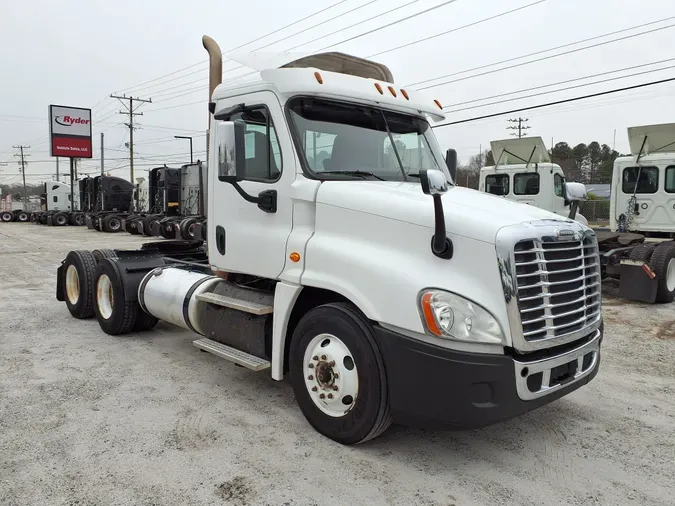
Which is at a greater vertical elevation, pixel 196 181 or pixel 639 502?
pixel 196 181

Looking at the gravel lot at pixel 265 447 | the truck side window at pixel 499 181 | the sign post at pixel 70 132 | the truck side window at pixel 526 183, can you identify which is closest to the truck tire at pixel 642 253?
the gravel lot at pixel 265 447

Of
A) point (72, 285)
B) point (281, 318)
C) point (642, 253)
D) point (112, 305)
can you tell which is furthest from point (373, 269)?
point (642, 253)

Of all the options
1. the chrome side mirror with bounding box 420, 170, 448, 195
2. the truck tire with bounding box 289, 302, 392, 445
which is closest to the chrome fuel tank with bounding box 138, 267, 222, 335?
the truck tire with bounding box 289, 302, 392, 445

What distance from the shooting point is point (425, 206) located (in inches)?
133

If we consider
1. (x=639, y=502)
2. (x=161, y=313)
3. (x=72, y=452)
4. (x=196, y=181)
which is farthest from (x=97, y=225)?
(x=639, y=502)

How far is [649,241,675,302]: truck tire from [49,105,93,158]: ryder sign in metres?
51.6

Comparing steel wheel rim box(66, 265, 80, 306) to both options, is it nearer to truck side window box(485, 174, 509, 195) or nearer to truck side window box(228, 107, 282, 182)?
truck side window box(228, 107, 282, 182)

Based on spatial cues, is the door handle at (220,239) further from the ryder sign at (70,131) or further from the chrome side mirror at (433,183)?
the ryder sign at (70,131)

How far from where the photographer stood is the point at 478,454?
3.62 metres

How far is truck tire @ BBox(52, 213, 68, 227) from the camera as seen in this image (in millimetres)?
38331

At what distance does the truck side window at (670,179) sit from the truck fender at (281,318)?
1009cm

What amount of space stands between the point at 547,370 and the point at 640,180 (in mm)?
9800

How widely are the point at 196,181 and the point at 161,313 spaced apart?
2016 cm

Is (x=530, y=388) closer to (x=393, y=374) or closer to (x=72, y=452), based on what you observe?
(x=393, y=374)
